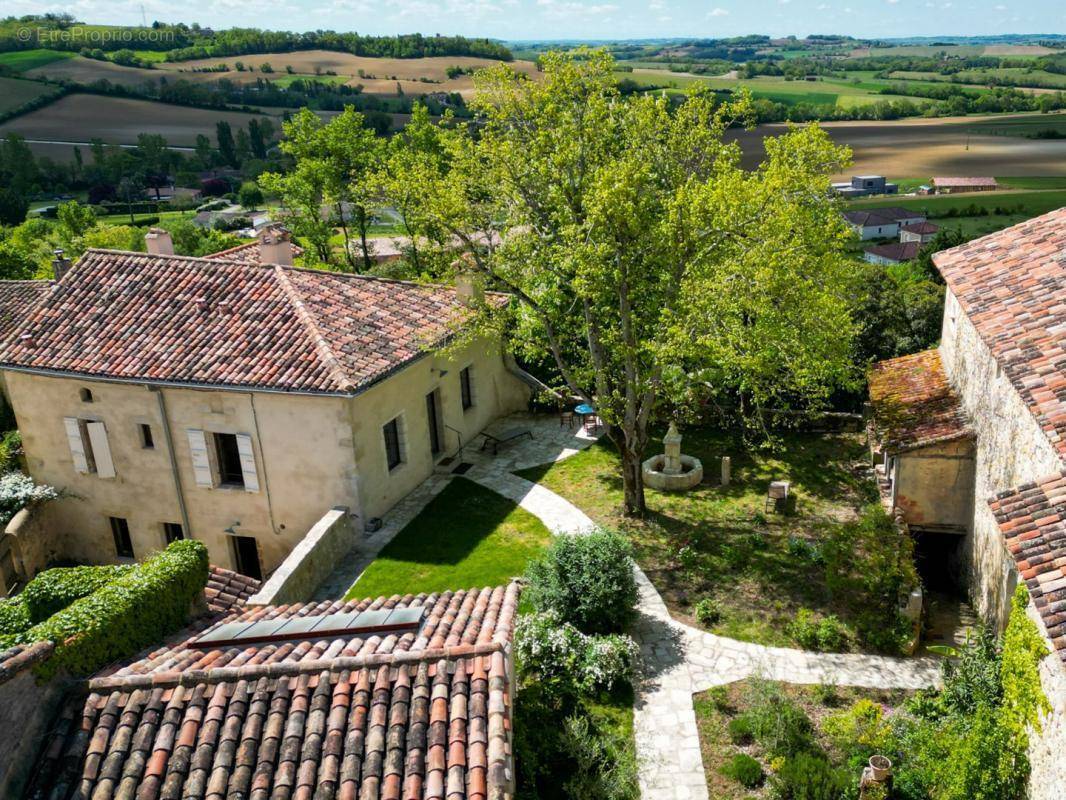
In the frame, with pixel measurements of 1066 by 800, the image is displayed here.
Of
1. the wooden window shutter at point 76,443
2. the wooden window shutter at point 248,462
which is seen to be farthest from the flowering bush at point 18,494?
the wooden window shutter at point 248,462

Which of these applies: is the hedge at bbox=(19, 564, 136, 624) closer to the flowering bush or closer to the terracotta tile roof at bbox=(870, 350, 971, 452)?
the flowering bush

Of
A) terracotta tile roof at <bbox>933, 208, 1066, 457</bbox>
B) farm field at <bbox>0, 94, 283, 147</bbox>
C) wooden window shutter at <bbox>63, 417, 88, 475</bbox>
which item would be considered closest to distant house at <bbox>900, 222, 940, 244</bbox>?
terracotta tile roof at <bbox>933, 208, 1066, 457</bbox>

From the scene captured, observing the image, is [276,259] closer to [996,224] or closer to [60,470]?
[60,470]

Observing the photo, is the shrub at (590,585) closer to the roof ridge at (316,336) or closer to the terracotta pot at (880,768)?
the terracotta pot at (880,768)

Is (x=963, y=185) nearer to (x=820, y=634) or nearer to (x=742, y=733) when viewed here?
(x=820, y=634)

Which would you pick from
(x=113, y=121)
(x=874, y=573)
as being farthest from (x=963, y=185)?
(x=113, y=121)

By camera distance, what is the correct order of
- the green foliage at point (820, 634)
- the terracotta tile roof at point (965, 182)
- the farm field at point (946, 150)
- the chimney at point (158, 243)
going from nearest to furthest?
the green foliage at point (820, 634), the chimney at point (158, 243), the farm field at point (946, 150), the terracotta tile roof at point (965, 182)

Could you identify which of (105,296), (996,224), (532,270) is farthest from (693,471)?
(996,224)

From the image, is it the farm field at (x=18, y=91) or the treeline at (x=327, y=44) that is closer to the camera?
the farm field at (x=18, y=91)
